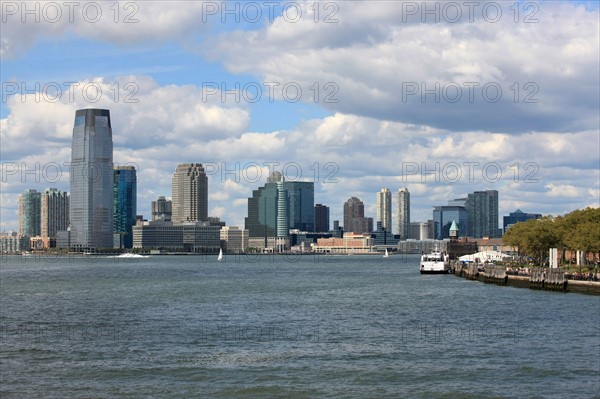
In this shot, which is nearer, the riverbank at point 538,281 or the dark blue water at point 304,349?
the dark blue water at point 304,349

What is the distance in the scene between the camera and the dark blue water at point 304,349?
45.8 meters

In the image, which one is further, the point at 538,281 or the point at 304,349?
the point at 538,281

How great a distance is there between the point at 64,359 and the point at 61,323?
22736 mm

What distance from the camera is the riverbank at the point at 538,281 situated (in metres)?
Result: 104

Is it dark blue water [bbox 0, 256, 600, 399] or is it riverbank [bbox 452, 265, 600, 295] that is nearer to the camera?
dark blue water [bbox 0, 256, 600, 399]

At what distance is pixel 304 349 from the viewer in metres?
58.1

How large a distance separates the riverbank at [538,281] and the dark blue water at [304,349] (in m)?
4.79

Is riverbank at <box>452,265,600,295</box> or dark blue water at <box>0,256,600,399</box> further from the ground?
riverbank at <box>452,265,600,295</box>

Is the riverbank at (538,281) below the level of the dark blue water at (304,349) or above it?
above

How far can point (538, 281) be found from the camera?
118 meters

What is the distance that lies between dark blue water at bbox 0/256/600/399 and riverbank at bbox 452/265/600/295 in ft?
15.7

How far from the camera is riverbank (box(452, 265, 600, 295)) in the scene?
104 meters

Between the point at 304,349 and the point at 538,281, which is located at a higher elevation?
the point at 538,281

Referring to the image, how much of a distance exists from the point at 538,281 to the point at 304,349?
6719cm
